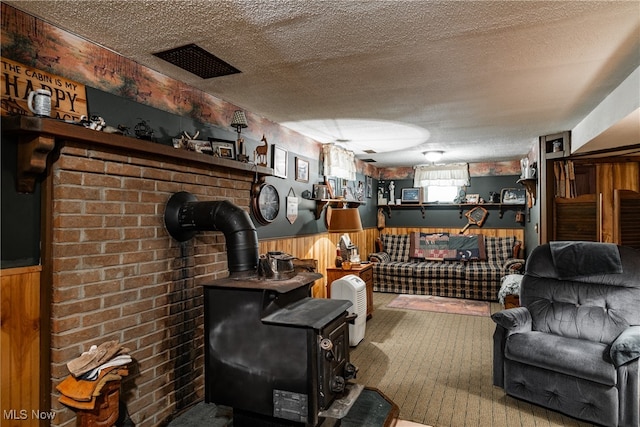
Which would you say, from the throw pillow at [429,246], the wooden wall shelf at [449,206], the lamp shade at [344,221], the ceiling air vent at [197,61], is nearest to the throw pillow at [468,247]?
the throw pillow at [429,246]

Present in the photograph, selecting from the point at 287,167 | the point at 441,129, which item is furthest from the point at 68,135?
the point at 441,129

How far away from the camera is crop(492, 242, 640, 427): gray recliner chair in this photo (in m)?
2.38

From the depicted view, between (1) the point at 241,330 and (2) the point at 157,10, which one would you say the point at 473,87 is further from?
(1) the point at 241,330

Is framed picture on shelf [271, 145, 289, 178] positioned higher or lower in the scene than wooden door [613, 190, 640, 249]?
higher

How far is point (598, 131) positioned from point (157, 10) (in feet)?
11.8

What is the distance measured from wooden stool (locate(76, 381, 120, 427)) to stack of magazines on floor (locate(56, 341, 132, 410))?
4 centimetres

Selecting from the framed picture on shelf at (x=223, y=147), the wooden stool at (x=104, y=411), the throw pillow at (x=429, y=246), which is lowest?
the wooden stool at (x=104, y=411)

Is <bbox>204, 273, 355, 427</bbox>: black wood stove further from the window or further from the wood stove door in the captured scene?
the window

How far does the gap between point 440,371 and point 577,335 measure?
1.11 meters

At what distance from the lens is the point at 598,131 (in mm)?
3344

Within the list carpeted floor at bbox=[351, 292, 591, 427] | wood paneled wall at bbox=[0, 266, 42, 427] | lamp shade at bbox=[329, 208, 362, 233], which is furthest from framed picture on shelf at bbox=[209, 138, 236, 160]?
carpeted floor at bbox=[351, 292, 591, 427]

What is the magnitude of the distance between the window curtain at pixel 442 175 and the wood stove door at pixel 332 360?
17.3ft

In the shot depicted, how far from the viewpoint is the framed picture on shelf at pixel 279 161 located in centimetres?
397

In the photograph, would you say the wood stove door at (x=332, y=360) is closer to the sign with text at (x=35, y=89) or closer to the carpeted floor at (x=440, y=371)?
the carpeted floor at (x=440, y=371)
